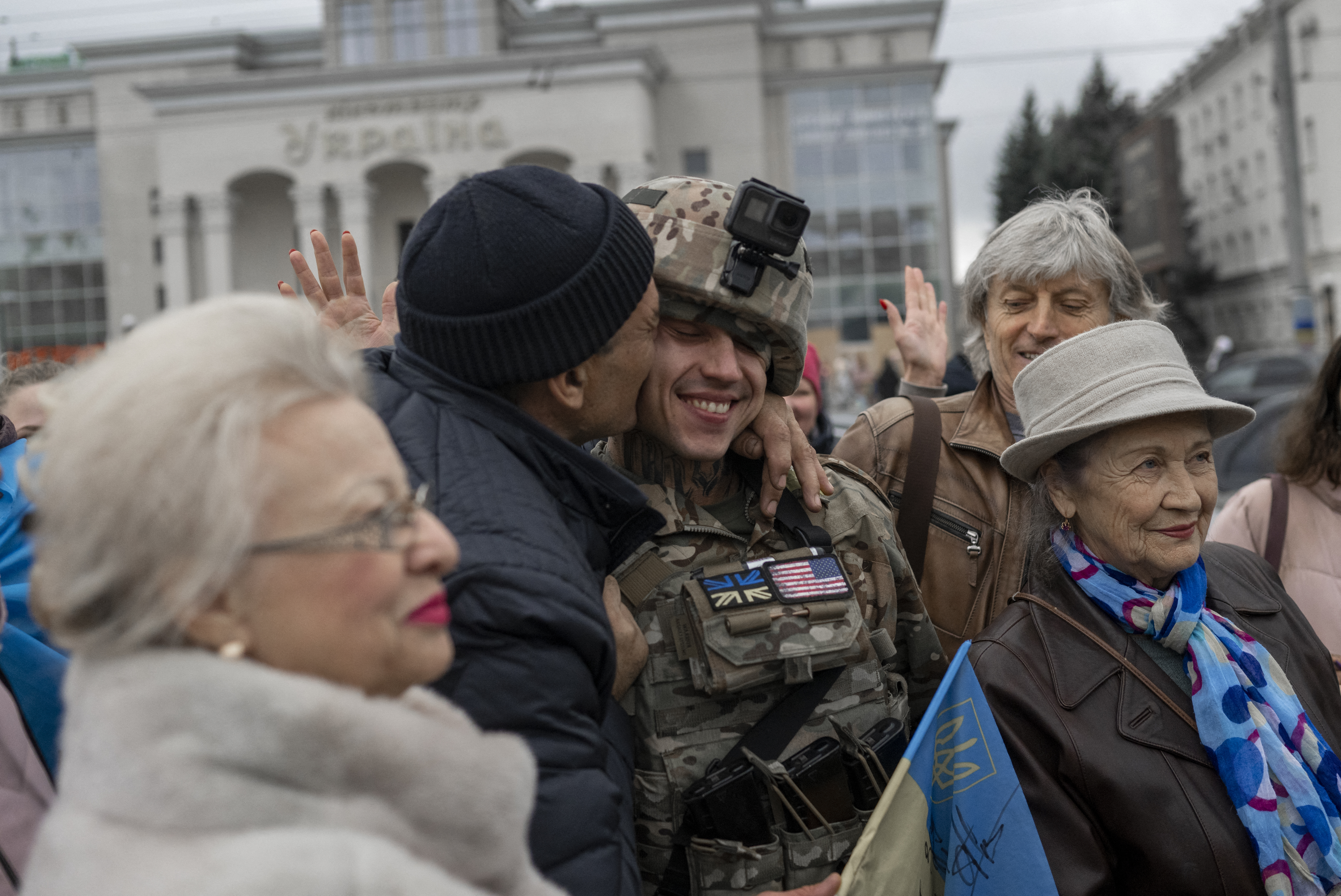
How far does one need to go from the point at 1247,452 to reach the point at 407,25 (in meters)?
40.1

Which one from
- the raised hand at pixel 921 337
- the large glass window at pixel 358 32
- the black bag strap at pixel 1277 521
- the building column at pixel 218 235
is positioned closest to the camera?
the black bag strap at pixel 1277 521

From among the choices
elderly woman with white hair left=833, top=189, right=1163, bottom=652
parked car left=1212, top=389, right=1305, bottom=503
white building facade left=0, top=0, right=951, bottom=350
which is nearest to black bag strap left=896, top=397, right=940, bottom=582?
elderly woman with white hair left=833, top=189, right=1163, bottom=652

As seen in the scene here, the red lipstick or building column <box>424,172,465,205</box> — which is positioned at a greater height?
building column <box>424,172,465,205</box>

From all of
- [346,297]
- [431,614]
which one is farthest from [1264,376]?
[431,614]

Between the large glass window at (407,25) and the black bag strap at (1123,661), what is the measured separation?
43572 mm

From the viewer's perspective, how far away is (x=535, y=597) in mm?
1488

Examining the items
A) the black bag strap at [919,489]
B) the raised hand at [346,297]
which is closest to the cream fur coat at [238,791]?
the raised hand at [346,297]

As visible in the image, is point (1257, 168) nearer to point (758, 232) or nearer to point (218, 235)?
point (218, 235)

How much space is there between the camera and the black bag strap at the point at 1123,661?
7.90 ft

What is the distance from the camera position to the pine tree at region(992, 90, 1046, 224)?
4794 centimetres

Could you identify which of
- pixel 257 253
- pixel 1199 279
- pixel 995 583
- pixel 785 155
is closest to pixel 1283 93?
pixel 995 583

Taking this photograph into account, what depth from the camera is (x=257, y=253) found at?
42656 mm

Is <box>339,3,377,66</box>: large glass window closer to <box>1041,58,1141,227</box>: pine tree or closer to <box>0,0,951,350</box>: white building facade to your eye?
<box>0,0,951,350</box>: white building facade

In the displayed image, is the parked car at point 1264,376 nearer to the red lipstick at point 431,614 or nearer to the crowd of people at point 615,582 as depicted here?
the crowd of people at point 615,582
